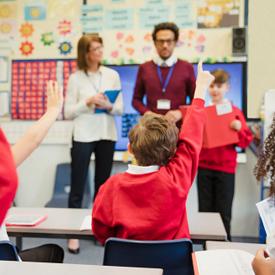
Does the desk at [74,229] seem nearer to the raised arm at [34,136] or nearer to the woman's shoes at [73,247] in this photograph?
the raised arm at [34,136]

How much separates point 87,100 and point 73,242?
1227 millimetres

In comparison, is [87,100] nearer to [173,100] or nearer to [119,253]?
[173,100]

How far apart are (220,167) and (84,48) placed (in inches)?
56.4

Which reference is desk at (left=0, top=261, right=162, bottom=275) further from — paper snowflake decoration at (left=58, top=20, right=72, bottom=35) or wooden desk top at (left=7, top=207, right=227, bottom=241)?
paper snowflake decoration at (left=58, top=20, right=72, bottom=35)

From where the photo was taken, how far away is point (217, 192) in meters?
3.10

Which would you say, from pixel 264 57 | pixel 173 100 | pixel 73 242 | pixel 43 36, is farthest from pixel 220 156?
pixel 43 36

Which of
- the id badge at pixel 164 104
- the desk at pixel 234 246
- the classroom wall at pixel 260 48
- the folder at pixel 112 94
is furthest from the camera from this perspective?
the classroom wall at pixel 260 48

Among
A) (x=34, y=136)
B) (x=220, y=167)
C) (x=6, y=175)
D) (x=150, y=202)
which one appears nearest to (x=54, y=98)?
(x=34, y=136)

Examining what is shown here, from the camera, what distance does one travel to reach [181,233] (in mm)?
1644

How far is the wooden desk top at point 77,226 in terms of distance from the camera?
5.92ft

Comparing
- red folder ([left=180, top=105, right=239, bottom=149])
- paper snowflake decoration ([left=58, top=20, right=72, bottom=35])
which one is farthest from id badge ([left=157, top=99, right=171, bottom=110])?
paper snowflake decoration ([left=58, top=20, right=72, bottom=35])

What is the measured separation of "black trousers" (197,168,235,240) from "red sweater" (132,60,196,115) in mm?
616

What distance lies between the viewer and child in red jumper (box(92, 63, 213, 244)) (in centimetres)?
155

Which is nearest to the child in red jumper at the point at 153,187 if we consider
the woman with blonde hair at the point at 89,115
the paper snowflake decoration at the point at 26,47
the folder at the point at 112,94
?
the folder at the point at 112,94
